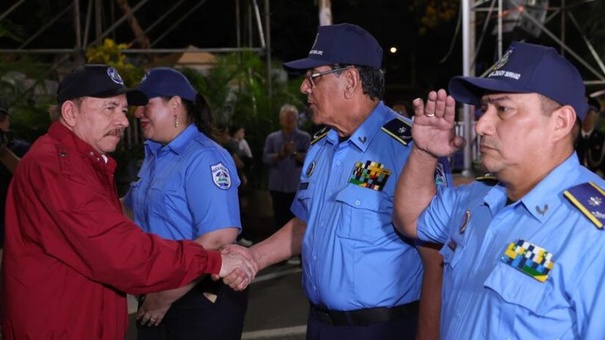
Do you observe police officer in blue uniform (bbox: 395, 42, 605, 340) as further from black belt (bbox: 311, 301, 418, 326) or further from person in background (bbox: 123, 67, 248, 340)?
person in background (bbox: 123, 67, 248, 340)

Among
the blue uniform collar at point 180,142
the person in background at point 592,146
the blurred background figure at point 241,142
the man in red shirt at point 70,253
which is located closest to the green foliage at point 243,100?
the blurred background figure at point 241,142

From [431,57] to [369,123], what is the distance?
23.6m

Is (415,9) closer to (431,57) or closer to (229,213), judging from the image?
(431,57)

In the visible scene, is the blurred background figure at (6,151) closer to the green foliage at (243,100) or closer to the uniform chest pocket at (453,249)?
the green foliage at (243,100)

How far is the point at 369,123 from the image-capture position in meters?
3.81

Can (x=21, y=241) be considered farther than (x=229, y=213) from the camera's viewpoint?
No

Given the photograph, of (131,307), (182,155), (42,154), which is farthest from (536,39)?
(42,154)

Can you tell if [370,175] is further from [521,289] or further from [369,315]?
[521,289]

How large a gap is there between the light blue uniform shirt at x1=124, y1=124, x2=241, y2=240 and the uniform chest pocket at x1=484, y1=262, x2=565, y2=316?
6.66 feet

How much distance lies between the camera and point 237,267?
3.96m

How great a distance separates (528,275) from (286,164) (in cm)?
815

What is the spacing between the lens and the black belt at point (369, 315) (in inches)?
142

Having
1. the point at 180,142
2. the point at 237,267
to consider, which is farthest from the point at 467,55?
the point at 237,267

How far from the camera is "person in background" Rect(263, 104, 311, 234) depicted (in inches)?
411
